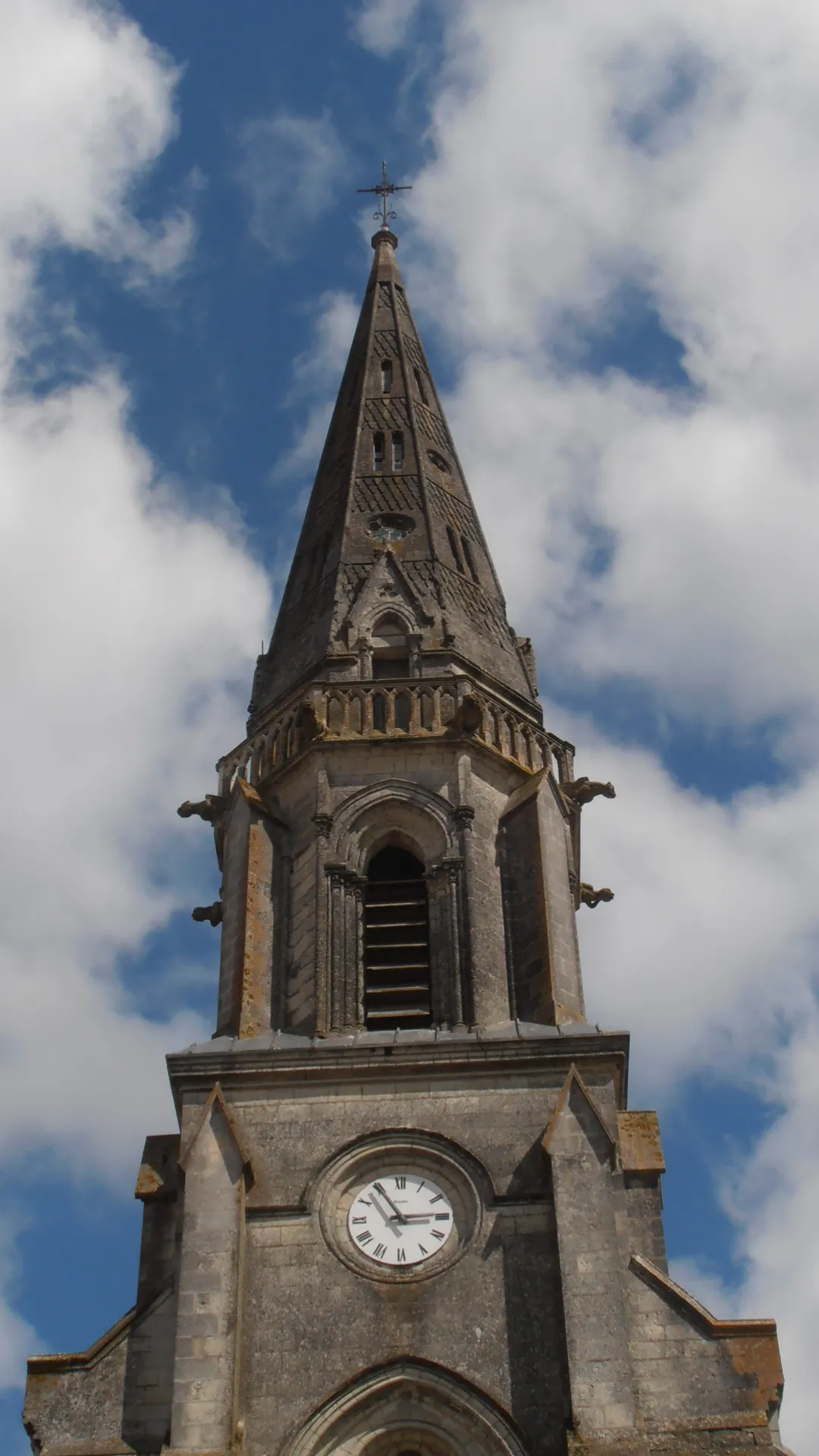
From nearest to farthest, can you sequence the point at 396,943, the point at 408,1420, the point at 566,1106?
the point at 408,1420, the point at 566,1106, the point at 396,943

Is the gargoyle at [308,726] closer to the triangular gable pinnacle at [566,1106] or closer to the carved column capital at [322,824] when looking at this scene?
the carved column capital at [322,824]

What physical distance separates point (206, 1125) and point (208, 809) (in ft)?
21.2

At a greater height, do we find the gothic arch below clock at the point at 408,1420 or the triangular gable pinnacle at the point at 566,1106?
the triangular gable pinnacle at the point at 566,1106

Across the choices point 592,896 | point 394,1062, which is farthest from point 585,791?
point 394,1062

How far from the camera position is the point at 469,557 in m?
28.4

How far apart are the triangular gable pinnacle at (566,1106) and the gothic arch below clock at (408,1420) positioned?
8.27 feet

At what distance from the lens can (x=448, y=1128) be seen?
64.2 ft

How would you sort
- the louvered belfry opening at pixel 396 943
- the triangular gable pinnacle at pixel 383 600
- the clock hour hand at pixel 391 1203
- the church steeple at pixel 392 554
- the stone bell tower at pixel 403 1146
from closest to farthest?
the stone bell tower at pixel 403 1146 < the clock hour hand at pixel 391 1203 < the louvered belfry opening at pixel 396 943 < the church steeple at pixel 392 554 < the triangular gable pinnacle at pixel 383 600

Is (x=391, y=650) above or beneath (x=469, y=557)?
beneath

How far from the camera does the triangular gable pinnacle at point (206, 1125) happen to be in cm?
1906

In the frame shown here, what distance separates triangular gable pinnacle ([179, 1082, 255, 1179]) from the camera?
19.1 m

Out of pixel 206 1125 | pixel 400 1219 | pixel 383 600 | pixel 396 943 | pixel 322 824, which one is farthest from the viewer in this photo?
pixel 383 600

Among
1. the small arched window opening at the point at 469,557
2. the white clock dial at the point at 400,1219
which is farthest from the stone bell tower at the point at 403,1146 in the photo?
the small arched window opening at the point at 469,557

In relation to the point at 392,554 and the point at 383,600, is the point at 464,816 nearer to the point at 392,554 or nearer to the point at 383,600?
the point at 383,600
